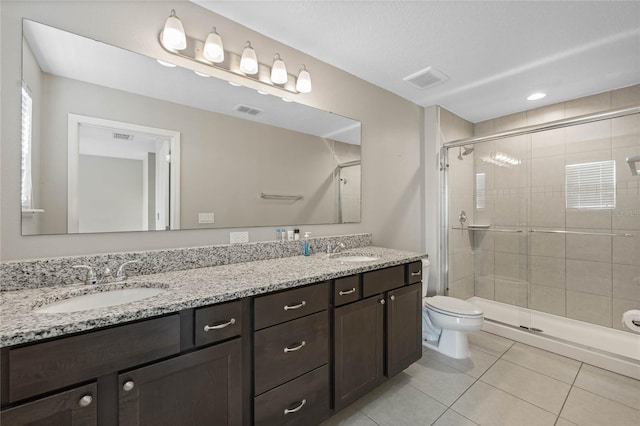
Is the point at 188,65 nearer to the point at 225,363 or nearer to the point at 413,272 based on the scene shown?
the point at 225,363

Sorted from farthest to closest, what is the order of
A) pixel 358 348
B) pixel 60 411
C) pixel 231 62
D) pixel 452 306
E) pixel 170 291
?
pixel 452 306
pixel 231 62
pixel 358 348
pixel 170 291
pixel 60 411

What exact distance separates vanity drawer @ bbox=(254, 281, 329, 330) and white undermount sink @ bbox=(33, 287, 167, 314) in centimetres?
44

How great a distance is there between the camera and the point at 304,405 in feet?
4.42

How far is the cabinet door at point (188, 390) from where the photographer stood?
0.90 metres

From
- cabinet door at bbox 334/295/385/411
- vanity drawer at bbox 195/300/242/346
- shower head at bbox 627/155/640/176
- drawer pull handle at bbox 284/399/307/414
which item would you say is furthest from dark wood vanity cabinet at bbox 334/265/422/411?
shower head at bbox 627/155/640/176

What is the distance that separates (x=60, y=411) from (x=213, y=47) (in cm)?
170

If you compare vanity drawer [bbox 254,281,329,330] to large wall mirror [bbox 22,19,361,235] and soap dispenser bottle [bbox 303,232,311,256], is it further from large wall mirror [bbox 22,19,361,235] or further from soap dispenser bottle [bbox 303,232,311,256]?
large wall mirror [bbox 22,19,361,235]

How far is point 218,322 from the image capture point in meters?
1.07

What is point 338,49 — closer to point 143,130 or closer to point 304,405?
point 143,130

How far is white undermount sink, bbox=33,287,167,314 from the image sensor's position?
1.02 m

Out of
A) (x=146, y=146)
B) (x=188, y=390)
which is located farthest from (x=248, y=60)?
(x=188, y=390)

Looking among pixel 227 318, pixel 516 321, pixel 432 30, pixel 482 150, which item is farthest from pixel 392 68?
pixel 516 321

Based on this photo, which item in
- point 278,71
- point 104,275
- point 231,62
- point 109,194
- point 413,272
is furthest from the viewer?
point 413,272

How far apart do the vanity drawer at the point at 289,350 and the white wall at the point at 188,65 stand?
72 cm
